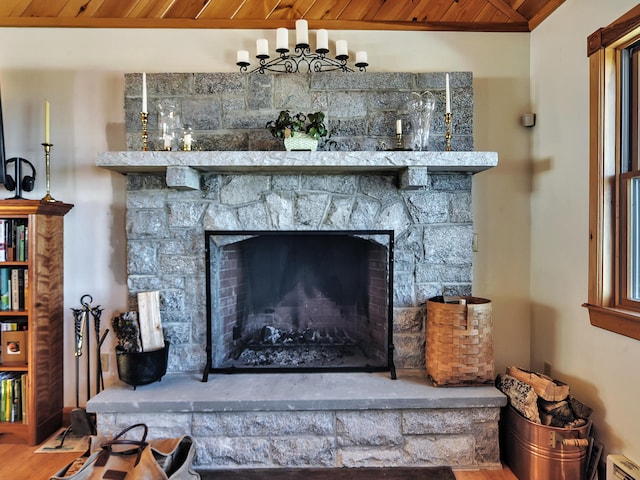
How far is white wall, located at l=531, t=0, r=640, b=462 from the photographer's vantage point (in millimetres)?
1804

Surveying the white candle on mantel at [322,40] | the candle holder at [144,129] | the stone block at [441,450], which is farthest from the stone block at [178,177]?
→ the stone block at [441,450]

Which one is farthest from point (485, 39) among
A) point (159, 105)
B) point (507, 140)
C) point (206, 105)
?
point (159, 105)

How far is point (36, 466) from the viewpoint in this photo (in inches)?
80.5

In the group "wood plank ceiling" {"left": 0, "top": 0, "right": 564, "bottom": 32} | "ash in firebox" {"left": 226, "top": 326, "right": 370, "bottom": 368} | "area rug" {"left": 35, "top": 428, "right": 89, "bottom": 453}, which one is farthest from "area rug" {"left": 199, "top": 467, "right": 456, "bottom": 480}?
"wood plank ceiling" {"left": 0, "top": 0, "right": 564, "bottom": 32}

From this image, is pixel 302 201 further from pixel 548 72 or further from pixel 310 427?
pixel 548 72

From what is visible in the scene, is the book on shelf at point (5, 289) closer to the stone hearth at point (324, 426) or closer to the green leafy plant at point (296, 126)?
the stone hearth at point (324, 426)

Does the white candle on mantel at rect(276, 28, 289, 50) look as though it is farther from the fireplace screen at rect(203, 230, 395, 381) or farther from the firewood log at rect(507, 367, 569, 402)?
the firewood log at rect(507, 367, 569, 402)

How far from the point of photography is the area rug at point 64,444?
7.18 feet

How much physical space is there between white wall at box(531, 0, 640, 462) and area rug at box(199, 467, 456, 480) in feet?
2.70

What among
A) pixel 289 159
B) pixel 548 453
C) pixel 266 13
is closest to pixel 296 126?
pixel 289 159

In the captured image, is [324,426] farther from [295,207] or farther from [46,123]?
[46,123]

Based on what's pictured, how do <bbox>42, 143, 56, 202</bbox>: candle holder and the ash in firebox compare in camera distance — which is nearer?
<bbox>42, 143, 56, 202</bbox>: candle holder

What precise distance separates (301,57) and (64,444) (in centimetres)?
262

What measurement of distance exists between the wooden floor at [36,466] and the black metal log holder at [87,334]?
0.32 metres
